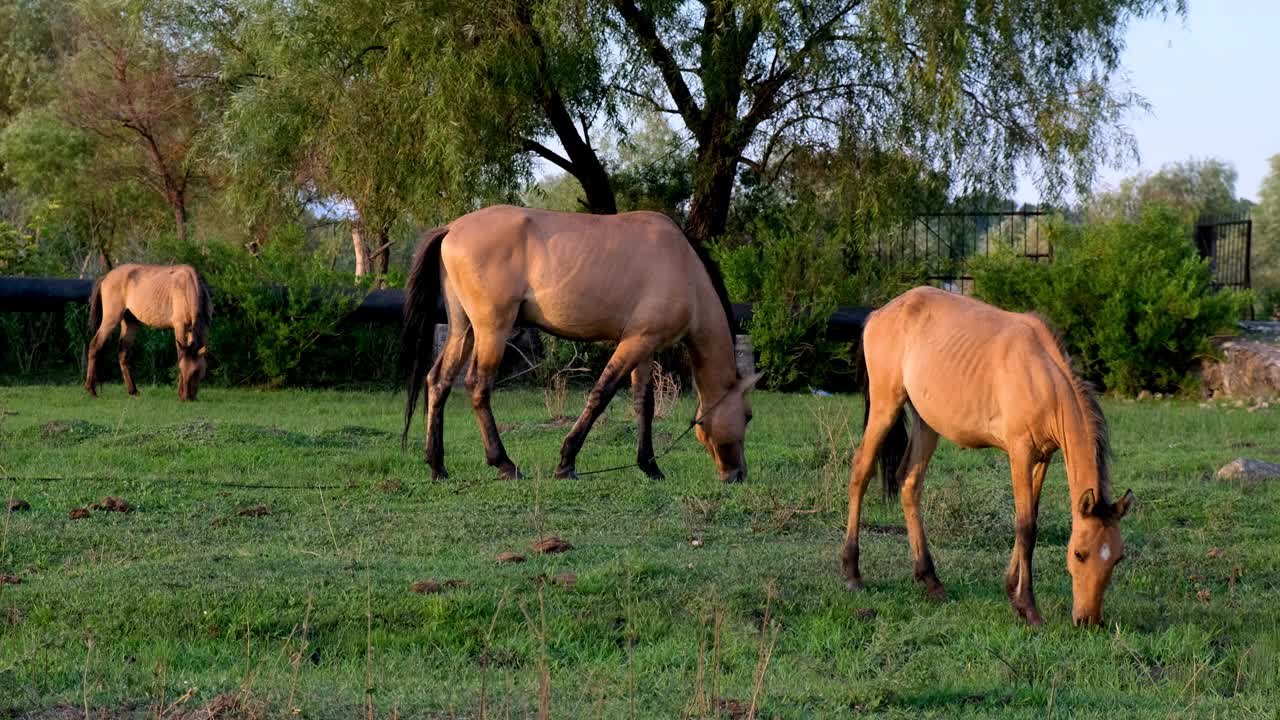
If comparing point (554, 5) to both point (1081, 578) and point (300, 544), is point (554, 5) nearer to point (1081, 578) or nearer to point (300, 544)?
point (300, 544)

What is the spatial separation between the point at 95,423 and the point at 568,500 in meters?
5.90

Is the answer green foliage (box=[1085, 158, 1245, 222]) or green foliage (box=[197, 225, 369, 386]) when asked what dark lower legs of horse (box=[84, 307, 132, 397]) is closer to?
green foliage (box=[197, 225, 369, 386])

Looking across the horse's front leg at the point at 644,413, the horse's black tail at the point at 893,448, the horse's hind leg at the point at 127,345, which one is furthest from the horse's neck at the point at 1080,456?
the horse's hind leg at the point at 127,345

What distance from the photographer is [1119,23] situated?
19.0 metres

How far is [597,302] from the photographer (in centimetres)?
998

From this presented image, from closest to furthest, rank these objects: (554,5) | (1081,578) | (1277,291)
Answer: (1081,578)
(554,5)
(1277,291)

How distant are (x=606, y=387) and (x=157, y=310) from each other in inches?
319

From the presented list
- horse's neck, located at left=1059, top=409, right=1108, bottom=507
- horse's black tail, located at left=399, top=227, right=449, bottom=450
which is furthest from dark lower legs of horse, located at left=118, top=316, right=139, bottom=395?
horse's neck, located at left=1059, top=409, right=1108, bottom=507

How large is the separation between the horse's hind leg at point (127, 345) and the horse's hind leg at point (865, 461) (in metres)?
11.9

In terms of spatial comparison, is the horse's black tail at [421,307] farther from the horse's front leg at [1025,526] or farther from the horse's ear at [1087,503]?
the horse's ear at [1087,503]

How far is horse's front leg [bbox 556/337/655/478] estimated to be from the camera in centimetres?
977

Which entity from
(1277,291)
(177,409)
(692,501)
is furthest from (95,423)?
(1277,291)

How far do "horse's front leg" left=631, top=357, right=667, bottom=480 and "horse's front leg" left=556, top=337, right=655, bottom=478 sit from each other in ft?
0.43

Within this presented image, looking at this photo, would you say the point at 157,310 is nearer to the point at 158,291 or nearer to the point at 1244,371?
the point at 158,291
